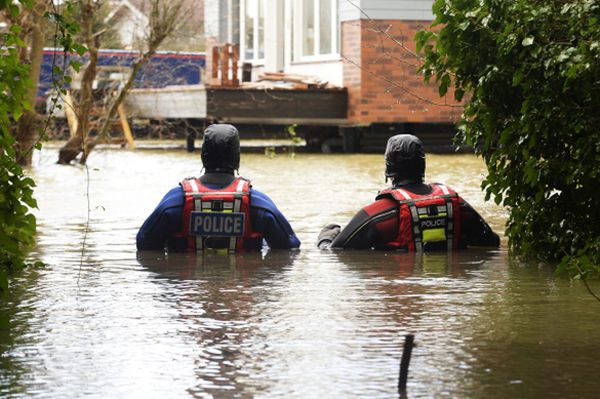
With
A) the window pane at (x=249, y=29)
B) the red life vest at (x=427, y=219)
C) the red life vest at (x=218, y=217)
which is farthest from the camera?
the window pane at (x=249, y=29)

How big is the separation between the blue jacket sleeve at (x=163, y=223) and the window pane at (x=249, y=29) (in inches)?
1021

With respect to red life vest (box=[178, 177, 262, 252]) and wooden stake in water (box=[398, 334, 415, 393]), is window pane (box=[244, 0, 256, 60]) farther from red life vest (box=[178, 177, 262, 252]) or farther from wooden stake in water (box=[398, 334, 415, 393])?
wooden stake in water (box=[398, 334, 415, 393])

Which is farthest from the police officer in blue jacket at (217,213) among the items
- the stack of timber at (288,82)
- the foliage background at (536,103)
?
the stack of timber at (288,82)

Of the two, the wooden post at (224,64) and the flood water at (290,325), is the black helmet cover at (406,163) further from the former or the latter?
the wooden post at (224,64)

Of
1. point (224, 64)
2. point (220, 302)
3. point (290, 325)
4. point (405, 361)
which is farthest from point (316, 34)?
point (405, 361)

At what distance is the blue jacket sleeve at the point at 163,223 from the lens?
11.1 metres

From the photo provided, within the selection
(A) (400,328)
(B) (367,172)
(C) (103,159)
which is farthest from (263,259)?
(C) (103,159)

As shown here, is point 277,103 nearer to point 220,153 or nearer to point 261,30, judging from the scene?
point 261,30

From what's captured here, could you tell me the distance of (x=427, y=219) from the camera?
11375 mm

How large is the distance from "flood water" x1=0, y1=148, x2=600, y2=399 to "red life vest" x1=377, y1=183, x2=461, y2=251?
0.14 meters

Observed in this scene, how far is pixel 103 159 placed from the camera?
93.8ft

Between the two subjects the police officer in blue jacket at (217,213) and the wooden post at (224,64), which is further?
the wooden post at (224,64)

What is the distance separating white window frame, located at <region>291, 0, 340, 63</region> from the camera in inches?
1284

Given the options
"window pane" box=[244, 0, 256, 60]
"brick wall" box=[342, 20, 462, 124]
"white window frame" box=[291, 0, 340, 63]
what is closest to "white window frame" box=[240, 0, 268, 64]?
"window pane" box=[244, 0, 256, 60]
